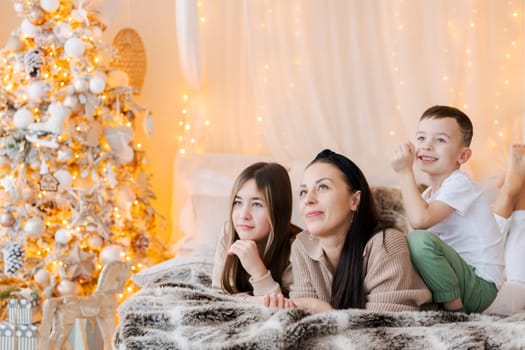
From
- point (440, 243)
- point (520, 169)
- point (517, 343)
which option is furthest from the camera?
point (520, 169)

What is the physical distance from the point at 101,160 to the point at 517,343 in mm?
1979

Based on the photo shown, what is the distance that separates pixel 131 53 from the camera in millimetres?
3758

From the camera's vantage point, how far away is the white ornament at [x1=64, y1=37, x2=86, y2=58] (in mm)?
3016

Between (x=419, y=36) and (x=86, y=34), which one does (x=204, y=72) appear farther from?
(x=419, y=36)

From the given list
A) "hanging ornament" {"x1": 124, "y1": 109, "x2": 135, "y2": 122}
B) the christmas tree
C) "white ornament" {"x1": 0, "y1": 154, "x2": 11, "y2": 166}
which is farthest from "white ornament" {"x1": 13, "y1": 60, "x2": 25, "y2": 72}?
"hanging ornament" {"x1": 124, "y1": 109, "x2": 135, "y2": 122}

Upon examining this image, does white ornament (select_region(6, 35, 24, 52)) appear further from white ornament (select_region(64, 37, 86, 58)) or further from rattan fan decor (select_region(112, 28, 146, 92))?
rattan fan decor (select_region(112, 28, 146, 92))

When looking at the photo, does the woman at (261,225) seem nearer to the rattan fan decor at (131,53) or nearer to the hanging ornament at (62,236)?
the hanging ornament at (62,236)

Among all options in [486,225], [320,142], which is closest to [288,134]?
[320,142]

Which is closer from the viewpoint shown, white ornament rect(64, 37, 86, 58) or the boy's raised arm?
the boy's raised arm

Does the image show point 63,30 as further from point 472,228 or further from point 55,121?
point 472,228

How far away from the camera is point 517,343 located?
1585 millimetres

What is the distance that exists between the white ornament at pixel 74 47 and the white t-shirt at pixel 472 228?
155 centimetres

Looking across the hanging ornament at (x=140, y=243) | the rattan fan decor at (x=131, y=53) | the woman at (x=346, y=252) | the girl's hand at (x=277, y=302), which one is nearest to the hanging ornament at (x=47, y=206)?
the hanging ornament at (x=140, y=243)

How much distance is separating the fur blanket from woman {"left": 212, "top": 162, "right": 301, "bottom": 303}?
0.39 meters
